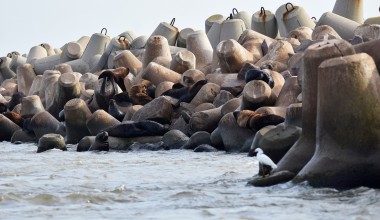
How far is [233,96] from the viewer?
705 inches

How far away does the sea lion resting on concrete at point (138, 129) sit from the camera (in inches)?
667

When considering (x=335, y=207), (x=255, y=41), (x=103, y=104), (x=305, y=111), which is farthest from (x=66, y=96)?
(x=335, y=207)

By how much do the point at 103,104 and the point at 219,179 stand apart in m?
9.21

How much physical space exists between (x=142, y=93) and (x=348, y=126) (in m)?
11.1

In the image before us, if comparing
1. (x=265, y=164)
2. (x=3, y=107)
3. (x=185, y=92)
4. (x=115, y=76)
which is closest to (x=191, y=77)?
(x=185, y=92)

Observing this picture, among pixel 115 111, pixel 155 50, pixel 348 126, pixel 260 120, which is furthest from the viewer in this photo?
pixel 155 50

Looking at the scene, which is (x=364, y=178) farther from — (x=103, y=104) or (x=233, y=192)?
(x=103, y=104)

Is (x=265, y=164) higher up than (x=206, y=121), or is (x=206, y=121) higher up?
(x=265, y=164)

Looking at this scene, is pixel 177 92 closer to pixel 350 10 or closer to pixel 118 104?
pixel 118 104

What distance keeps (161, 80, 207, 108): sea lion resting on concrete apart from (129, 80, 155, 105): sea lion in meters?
1.00

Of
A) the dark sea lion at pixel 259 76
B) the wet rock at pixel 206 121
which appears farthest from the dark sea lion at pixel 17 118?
the dark sea lion at pixel 259 76

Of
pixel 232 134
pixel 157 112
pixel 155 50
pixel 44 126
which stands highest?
pixel 155 50

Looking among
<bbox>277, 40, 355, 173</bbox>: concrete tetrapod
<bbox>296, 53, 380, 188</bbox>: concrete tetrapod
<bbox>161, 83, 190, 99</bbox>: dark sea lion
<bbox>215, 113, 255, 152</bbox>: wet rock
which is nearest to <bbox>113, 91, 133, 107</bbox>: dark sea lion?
<bbox>161, 83, 190, 99</bbox>: dark sea lion

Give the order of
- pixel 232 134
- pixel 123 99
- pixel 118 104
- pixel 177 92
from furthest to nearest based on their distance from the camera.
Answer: pixel 123 99
pixel 118 104
pixel 177 92
pixel 232 134
